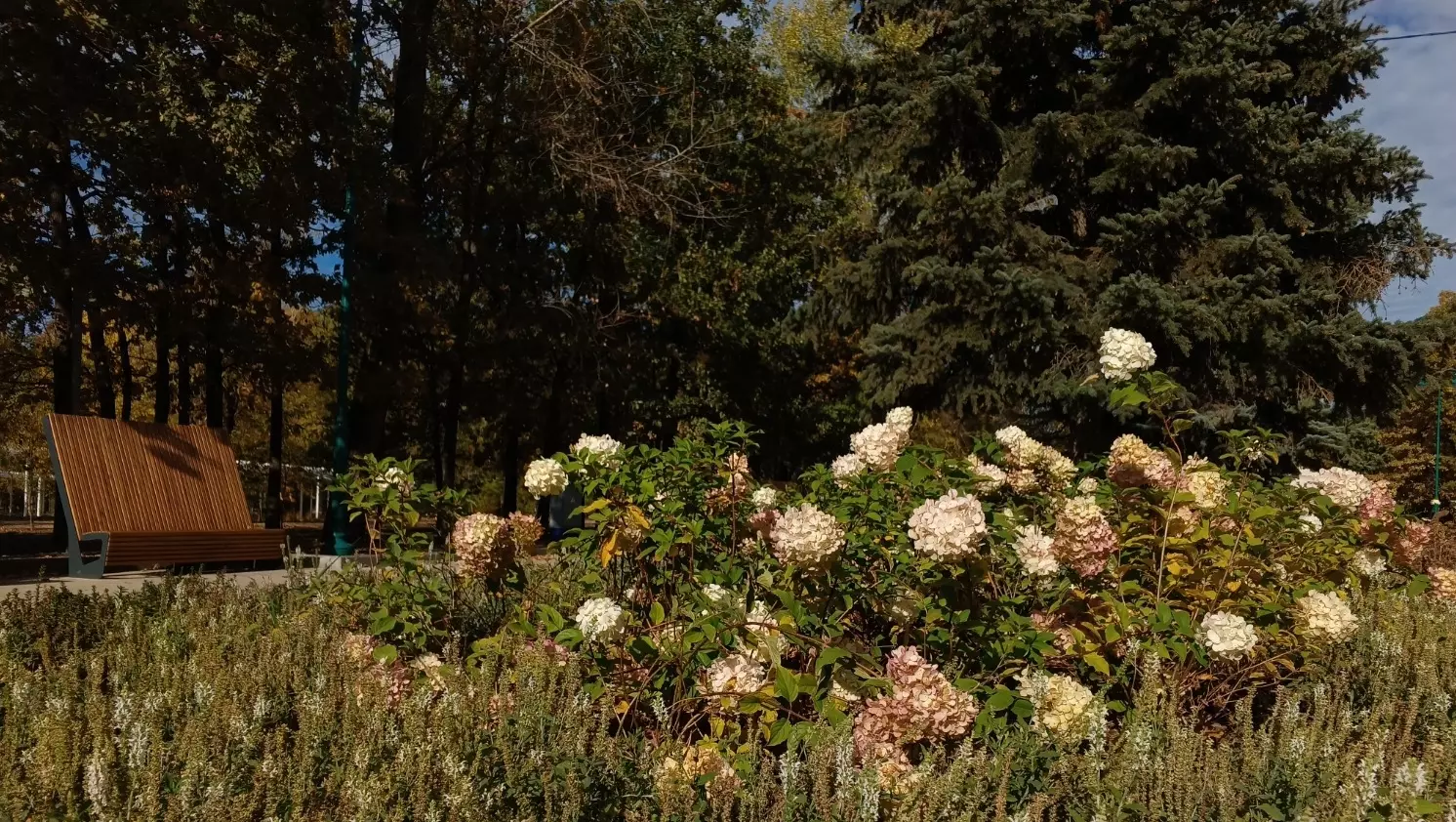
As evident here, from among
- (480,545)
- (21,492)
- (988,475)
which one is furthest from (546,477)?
(21,492)

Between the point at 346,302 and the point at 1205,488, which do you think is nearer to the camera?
the point at 1205,488

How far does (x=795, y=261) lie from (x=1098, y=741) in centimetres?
1588

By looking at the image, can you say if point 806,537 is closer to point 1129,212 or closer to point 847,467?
point 847,467

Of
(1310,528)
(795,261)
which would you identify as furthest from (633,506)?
(795,261)

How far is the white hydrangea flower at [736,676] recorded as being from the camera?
2.77 metres

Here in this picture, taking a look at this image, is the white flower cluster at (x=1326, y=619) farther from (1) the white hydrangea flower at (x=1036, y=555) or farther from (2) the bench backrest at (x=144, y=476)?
(2) the bench backrest at (x=144, y=476)

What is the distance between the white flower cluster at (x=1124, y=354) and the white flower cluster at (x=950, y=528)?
1.07 meters

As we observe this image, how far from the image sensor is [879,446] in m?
3.79

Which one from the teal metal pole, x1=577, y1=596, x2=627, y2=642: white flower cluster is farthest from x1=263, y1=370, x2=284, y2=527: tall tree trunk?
→ x1=577, y1=596, x2=627, y2=642: white flower cluster

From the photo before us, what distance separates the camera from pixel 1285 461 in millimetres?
12734

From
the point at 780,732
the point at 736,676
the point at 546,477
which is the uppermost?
the point at 546,477

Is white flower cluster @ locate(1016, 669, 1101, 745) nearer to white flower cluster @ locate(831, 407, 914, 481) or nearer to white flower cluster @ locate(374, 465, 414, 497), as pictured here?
white flower cluster @ locate(831, 407, 914, 481)

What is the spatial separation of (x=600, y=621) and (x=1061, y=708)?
1.33 metres

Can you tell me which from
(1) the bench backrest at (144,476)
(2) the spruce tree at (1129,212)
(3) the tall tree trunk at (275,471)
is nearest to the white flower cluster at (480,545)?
(1) the bench backrest at (144,476)
